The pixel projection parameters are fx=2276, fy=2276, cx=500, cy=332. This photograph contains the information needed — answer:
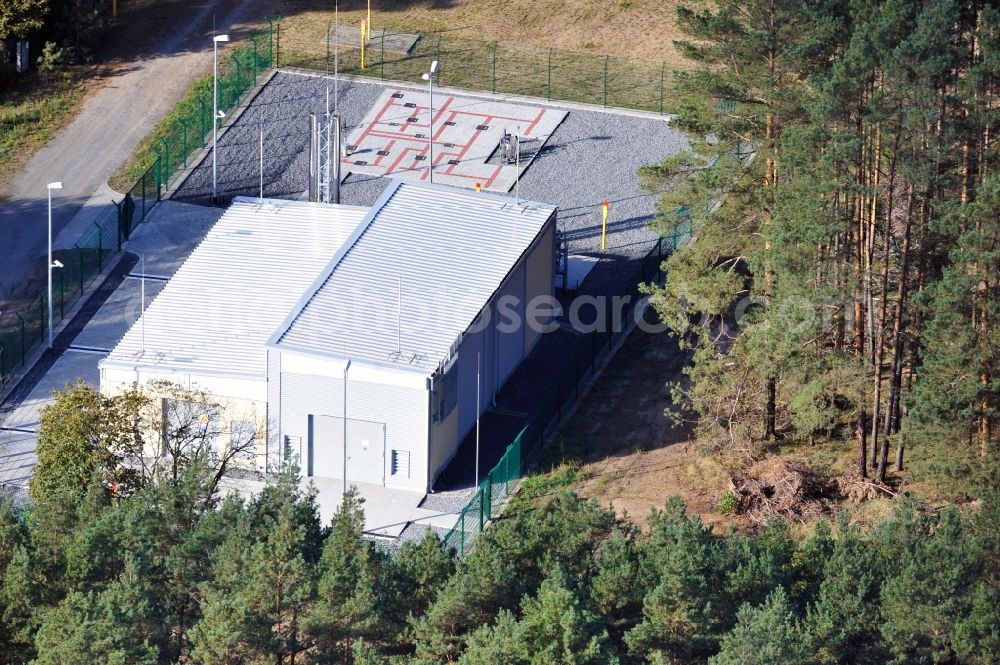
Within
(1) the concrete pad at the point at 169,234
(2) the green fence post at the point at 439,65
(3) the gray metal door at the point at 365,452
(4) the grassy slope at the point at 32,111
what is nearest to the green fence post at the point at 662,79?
(2) the green fence post at the point at 439,65

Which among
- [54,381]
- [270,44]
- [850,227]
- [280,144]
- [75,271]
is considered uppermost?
[270,44]

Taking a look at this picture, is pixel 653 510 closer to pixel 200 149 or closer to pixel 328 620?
pixel 328 620

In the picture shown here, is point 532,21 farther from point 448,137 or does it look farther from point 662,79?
point 448,137

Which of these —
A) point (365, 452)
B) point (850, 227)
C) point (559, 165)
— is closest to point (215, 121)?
point (559, 165)

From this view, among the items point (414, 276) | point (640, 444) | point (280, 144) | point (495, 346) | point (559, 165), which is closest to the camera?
point (640, 444)

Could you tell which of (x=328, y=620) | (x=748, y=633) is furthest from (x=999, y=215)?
(x=328, y=620)

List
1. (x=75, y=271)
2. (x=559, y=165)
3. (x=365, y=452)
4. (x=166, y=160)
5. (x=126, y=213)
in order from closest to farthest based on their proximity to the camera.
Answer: (x=365, y=452) < (x=75, y=271) < (x=126, y=213) < (x=166, y=160) < (x=559, y=165)

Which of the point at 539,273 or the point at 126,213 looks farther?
the point at 126,213
